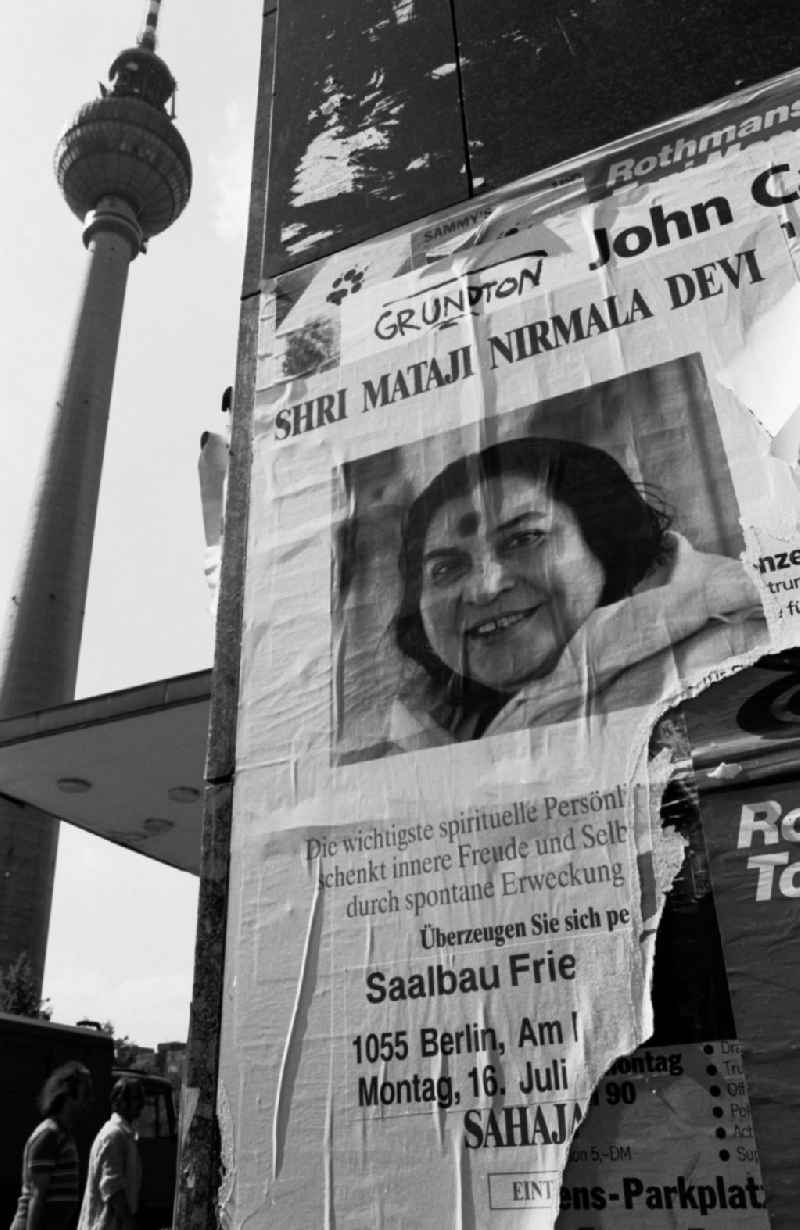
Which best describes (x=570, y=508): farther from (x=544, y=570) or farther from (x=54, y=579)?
(x=54, y=579)

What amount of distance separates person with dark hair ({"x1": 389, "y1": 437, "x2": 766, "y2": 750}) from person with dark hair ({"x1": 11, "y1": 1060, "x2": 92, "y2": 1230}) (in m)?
4.42

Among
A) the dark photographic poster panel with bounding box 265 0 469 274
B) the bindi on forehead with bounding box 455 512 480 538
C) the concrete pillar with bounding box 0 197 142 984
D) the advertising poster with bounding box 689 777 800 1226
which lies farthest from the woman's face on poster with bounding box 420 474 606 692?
the concrete pillar with bounding box 0 197 142 984

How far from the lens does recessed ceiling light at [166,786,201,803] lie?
9484mm

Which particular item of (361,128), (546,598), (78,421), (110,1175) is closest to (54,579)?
(78,421)

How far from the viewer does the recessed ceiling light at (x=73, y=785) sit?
8.95m

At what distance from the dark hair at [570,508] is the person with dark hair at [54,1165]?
454 cm

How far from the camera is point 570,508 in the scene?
3.85m

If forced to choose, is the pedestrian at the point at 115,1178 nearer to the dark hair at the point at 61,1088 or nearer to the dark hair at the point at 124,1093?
the dark hair at the point at 124,1093

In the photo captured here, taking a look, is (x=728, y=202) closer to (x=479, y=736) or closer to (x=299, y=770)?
(x=479, y=736)

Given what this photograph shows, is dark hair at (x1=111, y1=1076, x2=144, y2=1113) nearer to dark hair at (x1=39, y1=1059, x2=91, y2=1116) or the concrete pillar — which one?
dark hair at (x1=39, y1=1059, x2=91, y2=1116)

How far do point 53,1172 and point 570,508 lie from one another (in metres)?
5.52

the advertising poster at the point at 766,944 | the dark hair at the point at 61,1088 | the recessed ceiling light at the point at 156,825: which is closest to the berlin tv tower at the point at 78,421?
the recessed ceiling light at the point at 156,825

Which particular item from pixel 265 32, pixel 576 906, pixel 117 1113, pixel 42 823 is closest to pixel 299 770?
pixel 576 906

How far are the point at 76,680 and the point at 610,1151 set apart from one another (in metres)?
36.7
